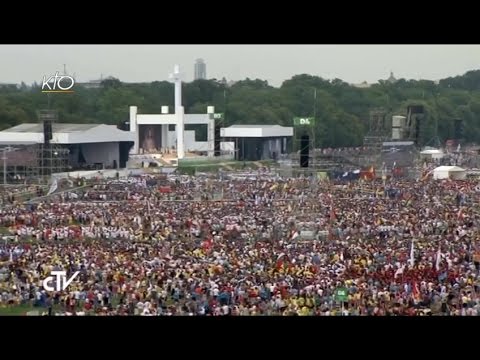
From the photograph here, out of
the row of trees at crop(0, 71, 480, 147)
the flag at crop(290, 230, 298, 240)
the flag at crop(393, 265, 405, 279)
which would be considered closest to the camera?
the flag at crop(393, 265, 405, 279)

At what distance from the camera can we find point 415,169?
19.1 metres

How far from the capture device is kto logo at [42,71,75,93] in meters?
11.8

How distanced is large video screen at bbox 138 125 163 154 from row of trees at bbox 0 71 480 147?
20.9 inches

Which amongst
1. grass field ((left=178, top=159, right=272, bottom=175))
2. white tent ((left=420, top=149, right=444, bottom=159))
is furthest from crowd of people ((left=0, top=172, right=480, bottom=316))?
white tent ((left=420, top=149, right=444, bottom=159))

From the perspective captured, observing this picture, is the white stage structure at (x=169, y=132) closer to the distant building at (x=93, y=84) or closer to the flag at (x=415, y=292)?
the distant building at (x=93, y=84)

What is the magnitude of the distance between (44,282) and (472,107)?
67.5ft

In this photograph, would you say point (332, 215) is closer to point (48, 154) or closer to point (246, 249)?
point (246, 249)

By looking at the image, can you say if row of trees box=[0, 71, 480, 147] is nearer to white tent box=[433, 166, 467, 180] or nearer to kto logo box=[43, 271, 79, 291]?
white tent box=[433, 166, 467, 180]

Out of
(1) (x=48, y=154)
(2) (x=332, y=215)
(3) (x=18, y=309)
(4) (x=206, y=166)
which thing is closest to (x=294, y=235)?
(2) (x=332, y=215)

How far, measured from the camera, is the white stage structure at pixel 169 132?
66.2 ft

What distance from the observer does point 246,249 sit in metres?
10.0

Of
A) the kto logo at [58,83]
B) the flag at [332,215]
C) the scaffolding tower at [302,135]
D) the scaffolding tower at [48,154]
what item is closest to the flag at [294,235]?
the flag at [332,215]
